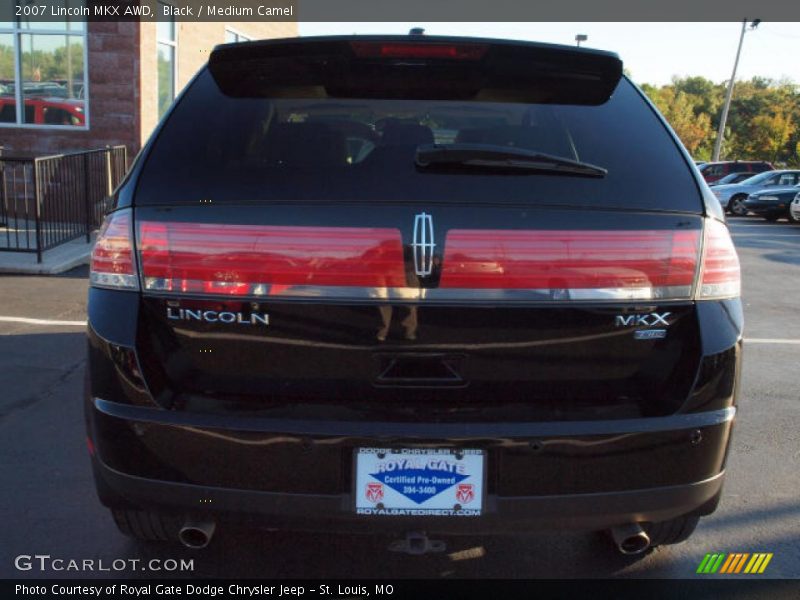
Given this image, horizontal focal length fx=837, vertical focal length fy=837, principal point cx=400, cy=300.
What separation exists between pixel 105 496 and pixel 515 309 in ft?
4.49

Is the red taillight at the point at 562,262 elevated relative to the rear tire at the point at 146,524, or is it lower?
elevated

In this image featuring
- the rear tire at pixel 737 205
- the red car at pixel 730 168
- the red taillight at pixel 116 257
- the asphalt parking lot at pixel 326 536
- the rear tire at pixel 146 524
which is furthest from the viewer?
the red car at pixel 730 168

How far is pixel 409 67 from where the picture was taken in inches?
106

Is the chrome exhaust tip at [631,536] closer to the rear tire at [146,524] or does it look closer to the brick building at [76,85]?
the rear tire at [146,524]

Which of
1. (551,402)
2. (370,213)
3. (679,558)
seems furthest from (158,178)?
(679,558)

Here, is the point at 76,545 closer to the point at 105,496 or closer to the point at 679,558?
the point at 105,496

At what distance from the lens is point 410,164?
2.42 m

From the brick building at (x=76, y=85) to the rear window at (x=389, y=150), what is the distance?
34.0 ft

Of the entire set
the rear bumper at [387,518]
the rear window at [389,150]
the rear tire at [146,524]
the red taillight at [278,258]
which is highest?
the rear window at [389,150]

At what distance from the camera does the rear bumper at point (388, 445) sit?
2.29m

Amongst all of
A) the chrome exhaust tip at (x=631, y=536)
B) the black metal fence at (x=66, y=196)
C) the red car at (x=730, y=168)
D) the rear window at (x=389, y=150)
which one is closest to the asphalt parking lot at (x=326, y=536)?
the chrome exhaust tip at (x=631, y=536)

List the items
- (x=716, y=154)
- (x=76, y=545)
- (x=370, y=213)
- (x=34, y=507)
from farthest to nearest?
(x=716, y=154) → (x=34, y=507) → (x=76, y=545) → (x=370, y=213)

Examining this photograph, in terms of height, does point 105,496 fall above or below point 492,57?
below

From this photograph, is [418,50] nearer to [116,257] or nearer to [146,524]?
[116,257]
